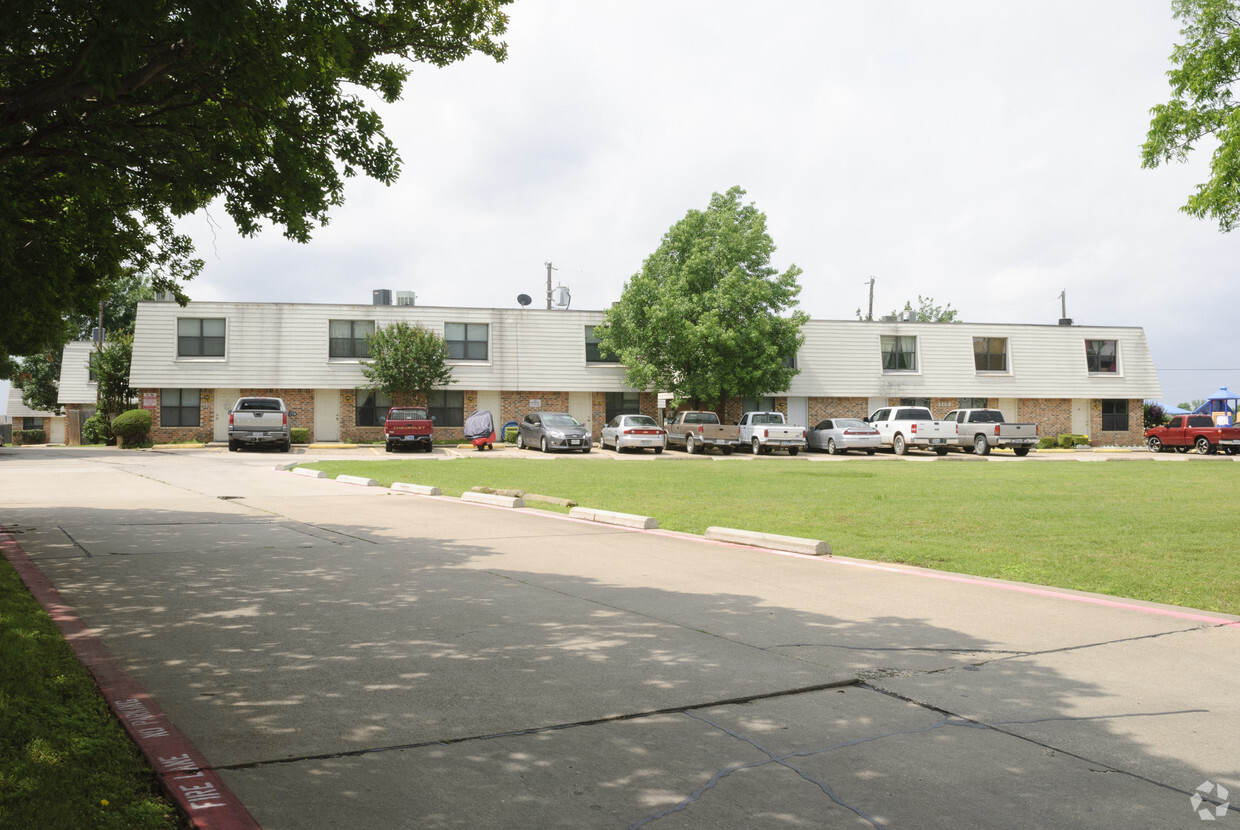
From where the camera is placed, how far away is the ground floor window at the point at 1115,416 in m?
48.0

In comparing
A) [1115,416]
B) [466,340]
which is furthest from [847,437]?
[1115,416]

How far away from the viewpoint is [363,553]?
10.1m

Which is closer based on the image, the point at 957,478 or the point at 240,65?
the point at 240,65

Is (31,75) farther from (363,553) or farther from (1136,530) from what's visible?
(1136,530)

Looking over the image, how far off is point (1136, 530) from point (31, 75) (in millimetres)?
13616

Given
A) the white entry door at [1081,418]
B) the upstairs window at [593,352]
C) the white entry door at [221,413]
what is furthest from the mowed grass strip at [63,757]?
the white entry door at [1081,418]

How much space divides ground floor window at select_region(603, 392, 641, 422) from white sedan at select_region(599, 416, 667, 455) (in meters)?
6.23

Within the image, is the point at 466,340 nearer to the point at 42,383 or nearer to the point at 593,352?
the point at 593,352

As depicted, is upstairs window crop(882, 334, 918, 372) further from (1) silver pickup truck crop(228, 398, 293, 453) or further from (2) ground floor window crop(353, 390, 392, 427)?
(1) silver pickup truck crop(228, 398, 293, 453)

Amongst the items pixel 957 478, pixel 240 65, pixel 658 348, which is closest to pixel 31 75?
pixel 240 65

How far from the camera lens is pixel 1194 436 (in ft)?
125

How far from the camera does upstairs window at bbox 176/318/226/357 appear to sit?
40062 millimetres

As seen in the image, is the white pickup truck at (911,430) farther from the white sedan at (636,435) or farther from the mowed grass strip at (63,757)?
the mowed grass strip at (63,757)

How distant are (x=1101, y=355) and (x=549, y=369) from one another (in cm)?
2995
